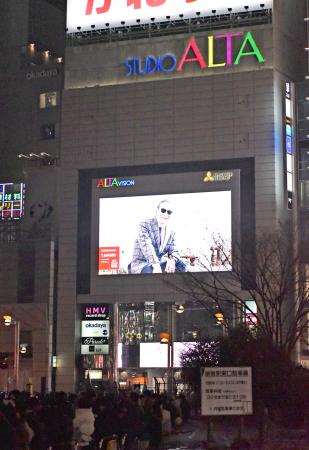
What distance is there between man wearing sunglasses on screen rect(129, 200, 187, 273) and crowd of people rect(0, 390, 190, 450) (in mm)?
34373

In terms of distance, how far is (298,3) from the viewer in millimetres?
69500

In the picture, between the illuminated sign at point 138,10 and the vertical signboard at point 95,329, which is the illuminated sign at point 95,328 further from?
the illuminated sign at point 138,10

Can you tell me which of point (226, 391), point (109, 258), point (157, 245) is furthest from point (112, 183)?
point (226, 391)

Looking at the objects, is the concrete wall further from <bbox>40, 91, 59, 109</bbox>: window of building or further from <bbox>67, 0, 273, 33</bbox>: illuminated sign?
<bbox>40, 91, 59, 109</bbox>: window of building

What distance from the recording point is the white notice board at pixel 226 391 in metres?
19.7

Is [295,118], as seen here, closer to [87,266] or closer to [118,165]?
[118,165]

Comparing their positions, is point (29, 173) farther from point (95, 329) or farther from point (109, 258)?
point (95, 329)

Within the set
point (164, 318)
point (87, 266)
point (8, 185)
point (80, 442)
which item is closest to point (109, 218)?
point (87, 266)

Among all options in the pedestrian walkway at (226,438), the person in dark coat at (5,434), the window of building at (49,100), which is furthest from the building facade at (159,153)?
the person in dark coat at (5,434)

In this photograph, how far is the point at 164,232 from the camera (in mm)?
62750

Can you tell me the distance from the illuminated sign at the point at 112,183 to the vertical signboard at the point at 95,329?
8.93 m

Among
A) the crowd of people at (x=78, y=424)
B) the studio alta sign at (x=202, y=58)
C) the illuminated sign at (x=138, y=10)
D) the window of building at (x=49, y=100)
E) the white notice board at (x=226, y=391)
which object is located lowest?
the crowd of people at (x=78, y=424)

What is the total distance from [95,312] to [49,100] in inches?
905

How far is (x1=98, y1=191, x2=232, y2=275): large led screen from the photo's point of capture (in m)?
61.4
